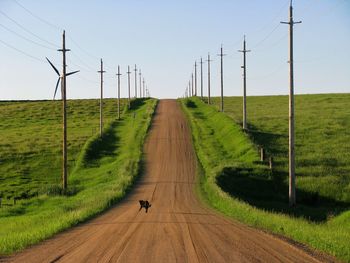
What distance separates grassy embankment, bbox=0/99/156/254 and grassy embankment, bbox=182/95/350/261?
19.3 feet

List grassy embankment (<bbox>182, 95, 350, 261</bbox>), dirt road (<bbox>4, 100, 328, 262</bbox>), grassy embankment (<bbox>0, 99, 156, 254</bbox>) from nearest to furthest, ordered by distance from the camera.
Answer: dirt road (<bbox>4, 100, 328, 262</bbox>) < grassy embankment (<bbox>182, 95, 350, 261</bbox>) < grassy embankment (<bbox>0, 99, 156, 254</bbox>)

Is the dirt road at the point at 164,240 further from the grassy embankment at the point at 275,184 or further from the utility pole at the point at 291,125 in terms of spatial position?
the utility pole at the point at 291,125

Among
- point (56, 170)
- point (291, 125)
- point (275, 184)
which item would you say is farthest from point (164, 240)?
point (56, 170)

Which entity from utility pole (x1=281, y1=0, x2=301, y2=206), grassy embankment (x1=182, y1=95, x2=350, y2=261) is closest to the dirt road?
grassy embankment (x1=182, y1=95, x2=350, y2=261)

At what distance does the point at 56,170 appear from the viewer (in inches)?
1818

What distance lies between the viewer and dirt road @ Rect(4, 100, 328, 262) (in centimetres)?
1316

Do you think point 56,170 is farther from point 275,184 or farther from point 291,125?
point 291,125

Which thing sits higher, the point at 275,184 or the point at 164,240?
the point at 164,240

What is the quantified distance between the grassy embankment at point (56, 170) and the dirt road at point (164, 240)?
4.24ft

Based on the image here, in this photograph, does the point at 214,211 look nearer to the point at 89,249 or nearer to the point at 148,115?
the point at 89,249

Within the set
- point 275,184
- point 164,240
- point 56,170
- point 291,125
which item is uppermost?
point 291,125

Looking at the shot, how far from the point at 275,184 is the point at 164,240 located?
70.9 ft

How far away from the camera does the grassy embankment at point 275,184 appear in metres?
19.5

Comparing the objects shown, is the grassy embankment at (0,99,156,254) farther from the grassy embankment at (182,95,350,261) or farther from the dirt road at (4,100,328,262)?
the grassy embankment at (182,95,350,261)
